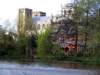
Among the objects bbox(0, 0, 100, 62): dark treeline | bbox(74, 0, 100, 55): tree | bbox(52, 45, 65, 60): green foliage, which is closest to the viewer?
bbox(74, 0, 100, 55): tree

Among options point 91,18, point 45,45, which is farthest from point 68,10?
point 91,18

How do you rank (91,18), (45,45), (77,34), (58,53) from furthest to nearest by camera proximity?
1. (45,45)
2. (77,34)
3. (58,53)
4. (91,18)

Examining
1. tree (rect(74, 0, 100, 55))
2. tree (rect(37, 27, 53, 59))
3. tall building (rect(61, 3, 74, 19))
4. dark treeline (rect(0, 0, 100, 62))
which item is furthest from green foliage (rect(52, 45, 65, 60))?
tree (rect(74, 0, 100, 55))

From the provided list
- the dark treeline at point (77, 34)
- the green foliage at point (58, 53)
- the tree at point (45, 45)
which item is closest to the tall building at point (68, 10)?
the dark treeline at point (77, 34)

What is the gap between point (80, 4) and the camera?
33688 millimetres

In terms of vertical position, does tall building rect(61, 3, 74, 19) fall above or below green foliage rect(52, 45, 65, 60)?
above

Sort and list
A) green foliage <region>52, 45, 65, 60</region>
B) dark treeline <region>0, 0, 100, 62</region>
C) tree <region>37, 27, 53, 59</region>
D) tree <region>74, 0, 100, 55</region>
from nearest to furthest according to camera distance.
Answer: tree <region>74, 0, 100, 55</region> → dark treeline <region>0, 0, 100, 62</region> → green foliage <region>52, 45, 65, 60</region> → tree <region>37, 27, 53, 59</region>

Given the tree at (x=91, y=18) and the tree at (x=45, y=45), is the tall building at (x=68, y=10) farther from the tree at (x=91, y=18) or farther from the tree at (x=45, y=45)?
the tree at (x=91, y=18)

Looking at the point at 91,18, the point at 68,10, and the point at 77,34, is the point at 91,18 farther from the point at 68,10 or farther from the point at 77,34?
the point at 68,10

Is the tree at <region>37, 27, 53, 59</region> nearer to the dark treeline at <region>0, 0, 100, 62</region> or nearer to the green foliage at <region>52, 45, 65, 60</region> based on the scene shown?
the dark treeline at <region>0, 0, 100, 62</region>

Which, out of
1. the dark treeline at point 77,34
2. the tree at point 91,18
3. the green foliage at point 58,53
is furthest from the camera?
the green foliage at point 58,53

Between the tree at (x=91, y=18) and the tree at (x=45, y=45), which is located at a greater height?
the tree at (x=91, y=18)

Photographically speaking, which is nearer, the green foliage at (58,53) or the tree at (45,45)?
the green foliage at (58,53)

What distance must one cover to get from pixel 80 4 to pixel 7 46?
23262mm
